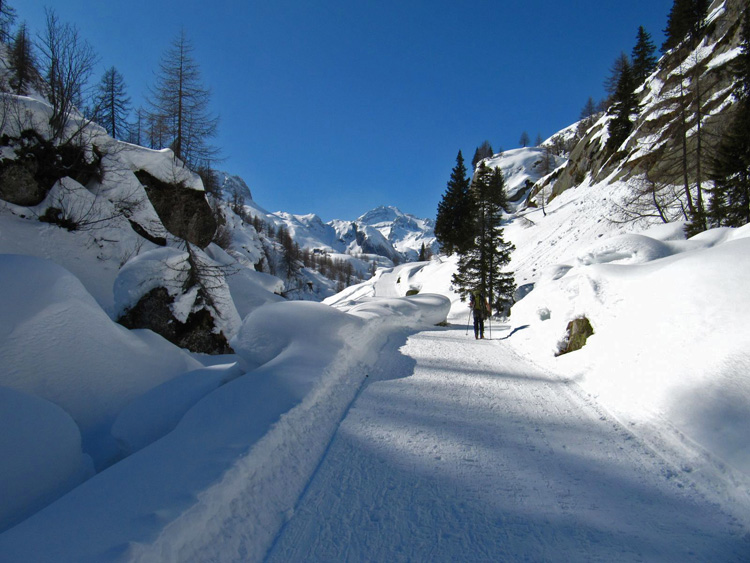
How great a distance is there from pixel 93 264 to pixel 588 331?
15.4 m

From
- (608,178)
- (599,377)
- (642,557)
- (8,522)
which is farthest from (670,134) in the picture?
(8,522)

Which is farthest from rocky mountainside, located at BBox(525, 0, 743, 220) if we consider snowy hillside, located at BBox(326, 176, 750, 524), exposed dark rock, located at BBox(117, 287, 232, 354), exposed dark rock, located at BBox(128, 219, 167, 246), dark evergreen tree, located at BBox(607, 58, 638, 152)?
exposed dark rock, located at BBox(128, 219, 167, 246)

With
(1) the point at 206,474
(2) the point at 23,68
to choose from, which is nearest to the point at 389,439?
(1) the point at 206,474

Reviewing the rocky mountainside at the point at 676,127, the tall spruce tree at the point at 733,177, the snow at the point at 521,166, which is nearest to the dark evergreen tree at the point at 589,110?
the snow at the point at 521,166

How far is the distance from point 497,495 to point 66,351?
20.8 ft

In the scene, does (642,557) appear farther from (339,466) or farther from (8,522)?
(8,522)

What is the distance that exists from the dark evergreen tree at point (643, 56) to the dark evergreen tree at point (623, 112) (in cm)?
1191

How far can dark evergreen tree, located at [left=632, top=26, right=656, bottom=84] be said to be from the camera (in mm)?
45906

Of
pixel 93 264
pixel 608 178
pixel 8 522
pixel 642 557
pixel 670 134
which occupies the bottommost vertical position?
pixel 8 522

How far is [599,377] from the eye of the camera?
5.22m

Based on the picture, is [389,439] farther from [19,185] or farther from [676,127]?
[676,127]

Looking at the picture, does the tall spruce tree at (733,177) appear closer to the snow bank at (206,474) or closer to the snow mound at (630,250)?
the snow mound at (630,250)

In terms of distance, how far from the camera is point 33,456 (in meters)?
3.14

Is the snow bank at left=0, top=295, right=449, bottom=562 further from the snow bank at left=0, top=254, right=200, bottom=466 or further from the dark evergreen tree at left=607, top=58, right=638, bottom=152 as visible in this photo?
the dark evergreen tree at left=607, top=58, right=638, bottom=152
